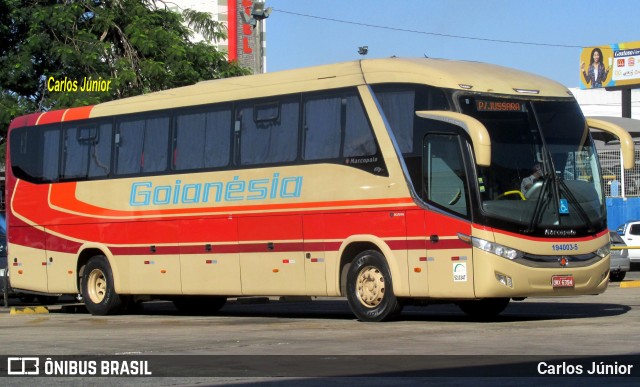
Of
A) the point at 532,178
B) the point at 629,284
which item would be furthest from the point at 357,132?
the point at 629,284

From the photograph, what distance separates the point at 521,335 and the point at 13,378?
6.31m

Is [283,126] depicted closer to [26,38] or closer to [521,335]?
[521,335]

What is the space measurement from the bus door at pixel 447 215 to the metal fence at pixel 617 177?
2893cm

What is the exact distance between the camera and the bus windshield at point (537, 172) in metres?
17.0

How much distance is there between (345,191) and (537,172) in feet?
9.46

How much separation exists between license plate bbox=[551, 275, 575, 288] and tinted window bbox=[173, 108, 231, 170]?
6021mm

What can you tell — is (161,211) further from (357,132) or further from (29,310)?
(357,132)

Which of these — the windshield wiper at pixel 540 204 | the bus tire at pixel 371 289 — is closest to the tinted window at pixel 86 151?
the bus tire at pixel 371 289

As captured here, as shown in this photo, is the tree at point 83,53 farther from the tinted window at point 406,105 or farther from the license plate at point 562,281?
the license plate at point 562,281

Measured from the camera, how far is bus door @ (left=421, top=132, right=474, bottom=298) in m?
17.1

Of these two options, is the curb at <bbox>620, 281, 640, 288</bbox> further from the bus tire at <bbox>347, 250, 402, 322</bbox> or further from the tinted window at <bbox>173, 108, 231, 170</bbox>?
the bus tire at <bbox>347, 250, 402, 322</bbox>

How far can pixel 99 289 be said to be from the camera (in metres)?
23.4

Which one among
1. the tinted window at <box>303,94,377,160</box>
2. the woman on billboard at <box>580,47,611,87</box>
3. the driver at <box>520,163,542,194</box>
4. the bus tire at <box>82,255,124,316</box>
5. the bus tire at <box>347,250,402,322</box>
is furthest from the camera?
the woman on billboard at <box>580,47,611,87</box>

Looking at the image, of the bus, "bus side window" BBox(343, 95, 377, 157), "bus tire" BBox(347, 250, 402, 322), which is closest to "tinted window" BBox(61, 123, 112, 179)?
the bus
